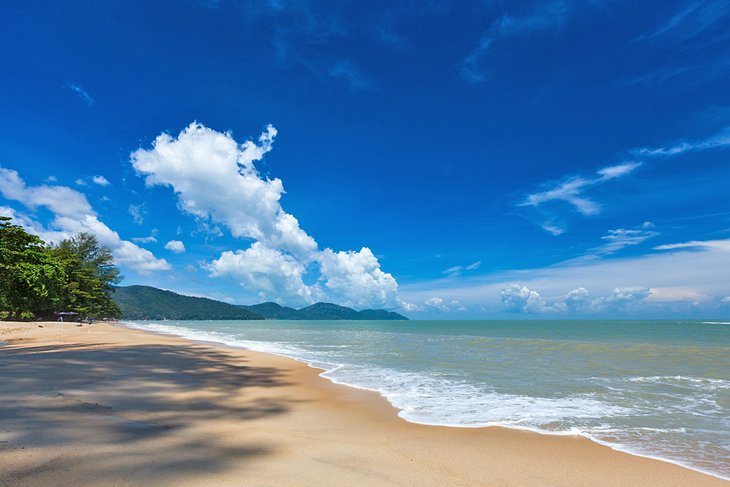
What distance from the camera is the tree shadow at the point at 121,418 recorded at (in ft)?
12.7

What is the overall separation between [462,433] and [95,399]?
22.2 feet

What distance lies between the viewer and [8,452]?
3883 millimetres

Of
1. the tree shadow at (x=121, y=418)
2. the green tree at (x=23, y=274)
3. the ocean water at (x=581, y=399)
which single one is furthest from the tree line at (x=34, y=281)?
the ocean water at (x=581, y=399)

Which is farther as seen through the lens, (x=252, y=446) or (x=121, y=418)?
(x=121, y=418)

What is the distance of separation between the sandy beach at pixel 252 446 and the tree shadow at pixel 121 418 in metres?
0.02

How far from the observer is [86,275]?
57719 millimetres

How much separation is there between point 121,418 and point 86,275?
215ft

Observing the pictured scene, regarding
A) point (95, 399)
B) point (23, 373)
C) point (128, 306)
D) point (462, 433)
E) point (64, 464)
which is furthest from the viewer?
point (128, 306)

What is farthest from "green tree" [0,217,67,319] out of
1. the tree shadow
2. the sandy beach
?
the sandy beach

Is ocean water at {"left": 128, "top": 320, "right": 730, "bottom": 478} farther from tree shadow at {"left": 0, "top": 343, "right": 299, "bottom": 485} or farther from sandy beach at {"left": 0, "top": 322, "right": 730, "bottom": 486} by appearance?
tree shadow at {"left": 0, "top": 343, "right": 299, "bottom": 485}

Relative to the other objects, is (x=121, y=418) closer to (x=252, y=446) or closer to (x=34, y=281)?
(x=252, y=446)

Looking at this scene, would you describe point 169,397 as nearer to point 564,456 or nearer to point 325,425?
point 325,425

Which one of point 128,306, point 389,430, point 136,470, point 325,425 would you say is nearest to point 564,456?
point 389,430

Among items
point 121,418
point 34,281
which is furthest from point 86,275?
point 121,418
